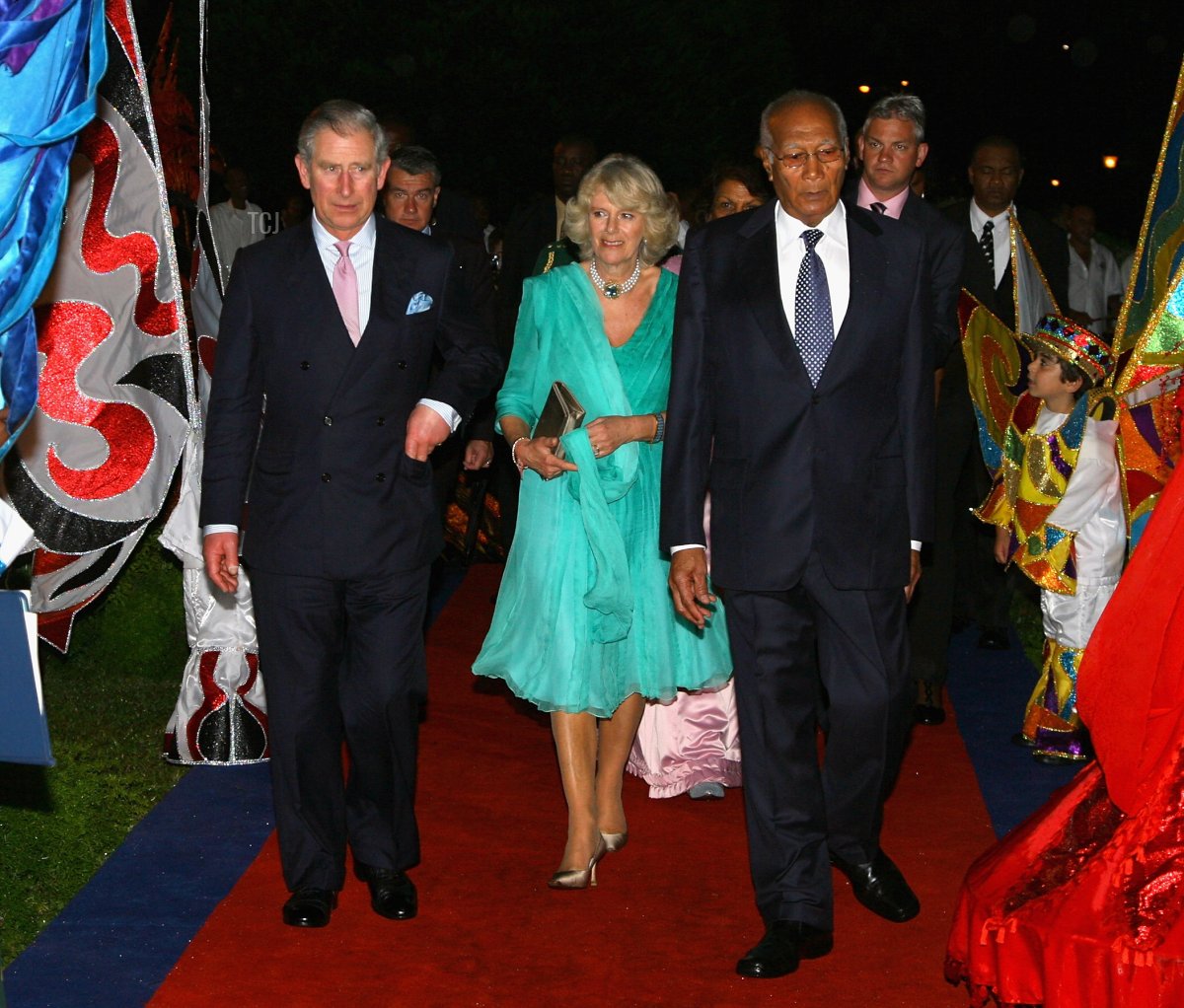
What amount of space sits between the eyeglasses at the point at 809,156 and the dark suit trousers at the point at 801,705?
1014 mm

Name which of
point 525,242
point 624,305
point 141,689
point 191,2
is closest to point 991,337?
point 624,305

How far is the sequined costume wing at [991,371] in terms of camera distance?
260 inches

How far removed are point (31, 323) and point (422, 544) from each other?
1.84m

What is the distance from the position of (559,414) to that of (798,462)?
81 cm

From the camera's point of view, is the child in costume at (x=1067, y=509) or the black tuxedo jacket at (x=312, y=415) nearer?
the black tuxedo jacket at (x=312, y=415)

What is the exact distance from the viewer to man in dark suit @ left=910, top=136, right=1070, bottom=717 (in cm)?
695

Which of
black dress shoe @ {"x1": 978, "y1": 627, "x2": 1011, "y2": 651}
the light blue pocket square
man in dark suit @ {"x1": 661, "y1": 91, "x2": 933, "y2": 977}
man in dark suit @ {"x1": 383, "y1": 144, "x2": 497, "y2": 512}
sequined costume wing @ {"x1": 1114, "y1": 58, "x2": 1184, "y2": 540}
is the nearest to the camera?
man in dark suit @ {"x1": 661, "y1": 91, "x2": 933, "y2": 977}

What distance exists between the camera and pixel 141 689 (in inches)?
293

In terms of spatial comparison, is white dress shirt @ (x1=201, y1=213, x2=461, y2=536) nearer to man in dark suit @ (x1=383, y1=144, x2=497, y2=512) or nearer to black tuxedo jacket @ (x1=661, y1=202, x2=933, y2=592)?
black tuxedo jacket @ (x1=661, y1=202, x2=933, y2=592)

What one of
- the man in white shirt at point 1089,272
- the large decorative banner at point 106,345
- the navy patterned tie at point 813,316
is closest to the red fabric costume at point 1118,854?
the navy patterned tie at point 813,316

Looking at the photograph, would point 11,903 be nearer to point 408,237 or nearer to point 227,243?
point 408,237

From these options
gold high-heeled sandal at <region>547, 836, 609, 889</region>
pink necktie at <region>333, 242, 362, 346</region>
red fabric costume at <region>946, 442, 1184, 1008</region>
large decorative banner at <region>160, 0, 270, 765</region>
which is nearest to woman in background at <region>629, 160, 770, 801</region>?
gold high-heeled sandal at <region>547, 836, 609, 889</region>

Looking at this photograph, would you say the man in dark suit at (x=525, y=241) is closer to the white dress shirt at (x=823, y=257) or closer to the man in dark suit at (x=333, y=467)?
the man in dark suit at (x=333, y=467)

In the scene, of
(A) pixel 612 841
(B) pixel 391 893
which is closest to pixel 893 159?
(A) pixel 612 841
